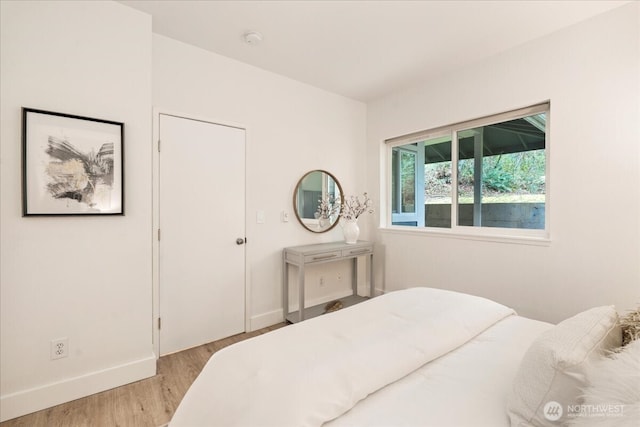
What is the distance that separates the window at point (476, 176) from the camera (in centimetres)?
253

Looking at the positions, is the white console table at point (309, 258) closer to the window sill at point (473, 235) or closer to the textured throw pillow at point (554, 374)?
the window sill at point (473, 235)

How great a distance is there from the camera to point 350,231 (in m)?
3.38

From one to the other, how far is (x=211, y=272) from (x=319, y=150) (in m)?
1.76

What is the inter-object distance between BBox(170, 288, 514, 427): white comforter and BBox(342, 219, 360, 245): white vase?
187 cm

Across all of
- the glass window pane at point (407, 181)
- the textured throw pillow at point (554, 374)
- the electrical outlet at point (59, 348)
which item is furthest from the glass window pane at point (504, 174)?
the electrical outlet at point (59, 348)

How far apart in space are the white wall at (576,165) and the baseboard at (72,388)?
279cm

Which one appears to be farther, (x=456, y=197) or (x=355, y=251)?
(x=355, y=251)

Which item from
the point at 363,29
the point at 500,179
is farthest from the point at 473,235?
the point at 363,29

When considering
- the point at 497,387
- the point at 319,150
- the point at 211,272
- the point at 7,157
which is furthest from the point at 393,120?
the point at 7,157

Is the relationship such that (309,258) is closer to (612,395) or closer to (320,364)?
(320,364)

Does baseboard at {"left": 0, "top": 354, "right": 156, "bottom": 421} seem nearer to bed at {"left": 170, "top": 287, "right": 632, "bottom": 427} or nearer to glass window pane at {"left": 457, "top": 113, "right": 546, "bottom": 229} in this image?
bed at {"left": 170, "top": 287, "right": 632, "bottom": 427}

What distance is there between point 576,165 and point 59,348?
373 centimetres

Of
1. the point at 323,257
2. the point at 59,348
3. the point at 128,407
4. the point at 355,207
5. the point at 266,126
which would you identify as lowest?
the point at 128,407

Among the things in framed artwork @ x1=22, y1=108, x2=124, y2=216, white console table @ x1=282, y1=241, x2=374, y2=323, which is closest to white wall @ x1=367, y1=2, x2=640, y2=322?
white console table @ x1=282, y1=241, x2=374, y2=323
